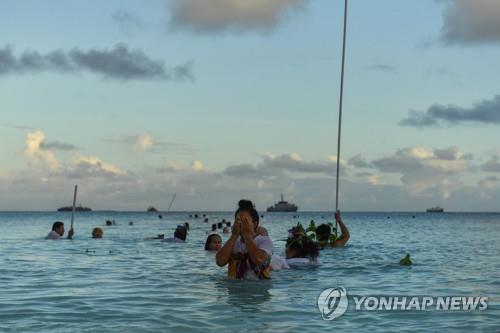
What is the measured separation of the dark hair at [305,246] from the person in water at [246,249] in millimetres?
4252

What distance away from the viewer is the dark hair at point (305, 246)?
62.8 ft

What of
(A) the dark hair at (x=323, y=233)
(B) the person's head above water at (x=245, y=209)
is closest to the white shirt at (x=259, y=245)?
(B) the person's head above water at (x=245, y=209)

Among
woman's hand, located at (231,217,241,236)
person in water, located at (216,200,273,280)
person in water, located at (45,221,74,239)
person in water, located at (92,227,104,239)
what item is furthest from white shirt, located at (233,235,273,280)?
person in water, located at (92,227,104,239)

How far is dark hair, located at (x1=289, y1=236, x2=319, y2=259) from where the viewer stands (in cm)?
1916

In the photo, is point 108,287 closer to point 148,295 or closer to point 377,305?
point 148,295

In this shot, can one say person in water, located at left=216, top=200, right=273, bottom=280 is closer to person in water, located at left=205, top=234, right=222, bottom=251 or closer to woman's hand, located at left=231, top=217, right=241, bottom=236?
woman's hand, located at left=231, top=217, right=241, bottom=236

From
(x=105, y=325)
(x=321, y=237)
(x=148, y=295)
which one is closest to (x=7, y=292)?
(x=148, y=295)

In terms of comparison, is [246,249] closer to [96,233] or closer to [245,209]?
[245,209]

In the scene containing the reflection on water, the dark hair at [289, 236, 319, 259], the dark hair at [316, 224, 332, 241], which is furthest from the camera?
the dark hair at [316, 224, 332, 241]

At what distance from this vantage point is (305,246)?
19.3 meters

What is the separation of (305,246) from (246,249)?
19.0 ft

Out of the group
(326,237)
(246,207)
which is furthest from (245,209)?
(326,237)

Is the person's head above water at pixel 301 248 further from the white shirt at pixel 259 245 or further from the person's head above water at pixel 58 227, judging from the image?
the person's head above water at pixel 58 227

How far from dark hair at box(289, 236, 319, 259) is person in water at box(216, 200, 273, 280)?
14.0 feet
